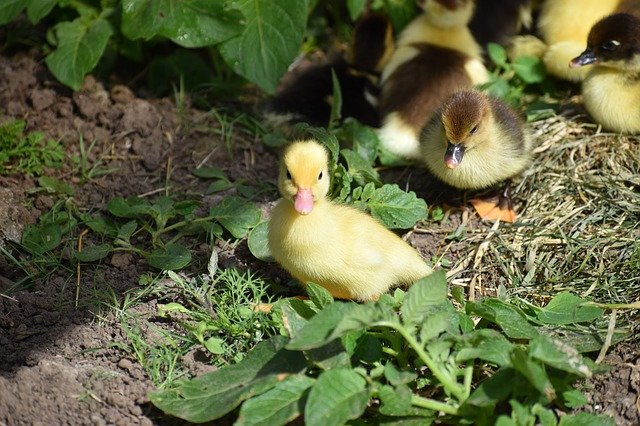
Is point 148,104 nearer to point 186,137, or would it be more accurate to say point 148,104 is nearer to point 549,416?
point 186,137

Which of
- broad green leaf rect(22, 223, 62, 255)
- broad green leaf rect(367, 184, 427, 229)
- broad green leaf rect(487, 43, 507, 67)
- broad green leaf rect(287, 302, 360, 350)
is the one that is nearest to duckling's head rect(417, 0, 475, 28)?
broad green leaf rect(487, 43, 507, 67)

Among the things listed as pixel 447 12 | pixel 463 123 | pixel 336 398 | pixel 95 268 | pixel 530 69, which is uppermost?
pixel 447 12

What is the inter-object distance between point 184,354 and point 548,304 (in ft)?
3.90

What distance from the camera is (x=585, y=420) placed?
8.07ft

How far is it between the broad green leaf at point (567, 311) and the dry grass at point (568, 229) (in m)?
0.20

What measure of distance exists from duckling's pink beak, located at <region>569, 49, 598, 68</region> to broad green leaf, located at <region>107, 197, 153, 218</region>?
182cm

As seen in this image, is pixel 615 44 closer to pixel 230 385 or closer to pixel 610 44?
pixel 610 44

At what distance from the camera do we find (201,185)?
12.4 ft

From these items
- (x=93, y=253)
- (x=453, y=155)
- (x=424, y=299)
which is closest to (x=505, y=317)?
(x=424, y=299)

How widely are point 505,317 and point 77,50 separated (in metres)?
2.24

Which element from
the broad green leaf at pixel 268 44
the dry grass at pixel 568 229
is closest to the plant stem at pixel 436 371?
the dry grass at pixel 568 229

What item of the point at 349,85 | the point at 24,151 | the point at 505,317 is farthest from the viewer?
the point at 349,85

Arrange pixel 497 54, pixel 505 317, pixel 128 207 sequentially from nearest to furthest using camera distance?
pixel 505 317
pixel 128 207
pixel 497 54

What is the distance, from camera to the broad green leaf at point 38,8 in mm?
3871
